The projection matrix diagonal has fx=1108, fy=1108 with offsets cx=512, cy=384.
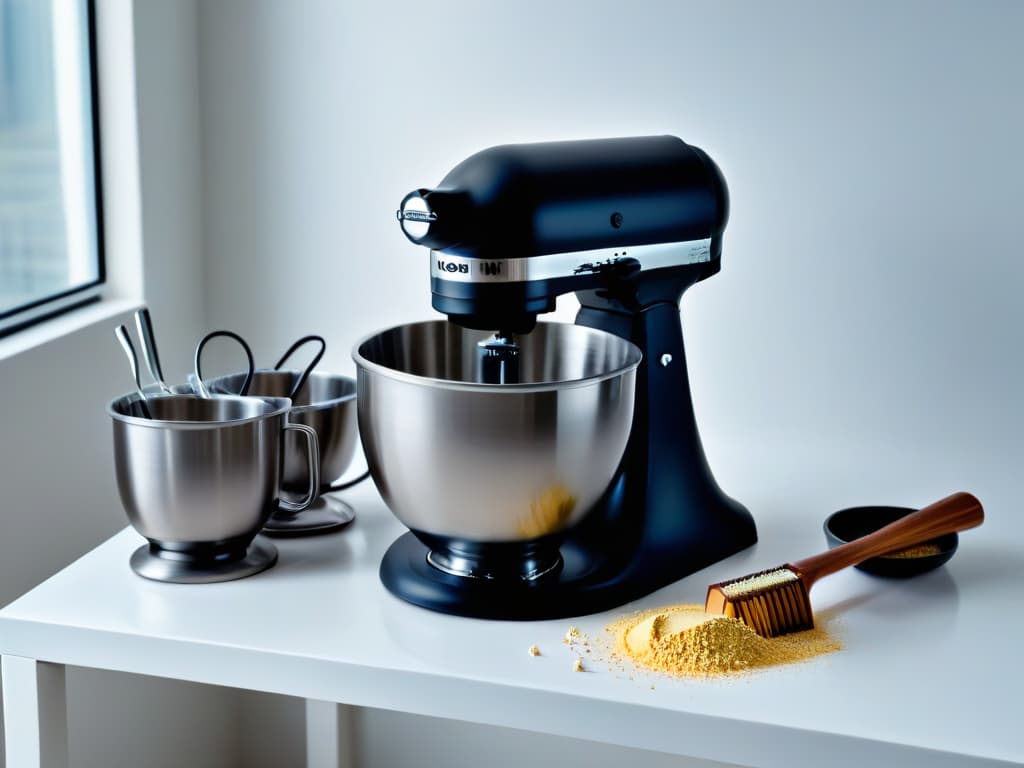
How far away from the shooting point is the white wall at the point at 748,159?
4.23 ft

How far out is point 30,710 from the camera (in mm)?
918

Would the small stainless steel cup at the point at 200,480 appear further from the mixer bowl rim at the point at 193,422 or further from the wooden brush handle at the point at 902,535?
the wooden brush handle at the point at 902,535

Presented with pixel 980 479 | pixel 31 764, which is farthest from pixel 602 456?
pixel 980 479

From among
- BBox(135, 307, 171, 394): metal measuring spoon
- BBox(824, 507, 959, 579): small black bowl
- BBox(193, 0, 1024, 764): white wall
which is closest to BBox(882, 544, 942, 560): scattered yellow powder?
BBox(824, 507, 959, 579): small black bowl

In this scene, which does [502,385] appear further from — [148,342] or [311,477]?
[148,342]

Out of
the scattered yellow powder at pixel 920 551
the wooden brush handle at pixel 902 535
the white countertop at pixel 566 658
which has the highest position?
the wooden brush handle at pixel 902 535

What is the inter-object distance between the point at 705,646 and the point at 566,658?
0.11m

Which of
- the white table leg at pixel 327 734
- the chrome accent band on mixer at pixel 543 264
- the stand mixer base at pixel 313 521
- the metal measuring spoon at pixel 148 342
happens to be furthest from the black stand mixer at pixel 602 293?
the white table leg at pixel 327 734

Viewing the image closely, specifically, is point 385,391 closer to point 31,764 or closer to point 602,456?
point 602,456

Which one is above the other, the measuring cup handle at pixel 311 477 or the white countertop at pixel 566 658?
the measuring cup handle at pixel 311 477

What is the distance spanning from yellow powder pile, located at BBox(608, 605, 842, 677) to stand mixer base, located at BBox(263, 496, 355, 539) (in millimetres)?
338

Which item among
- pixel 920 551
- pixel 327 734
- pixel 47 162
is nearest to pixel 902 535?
pixel 920 551

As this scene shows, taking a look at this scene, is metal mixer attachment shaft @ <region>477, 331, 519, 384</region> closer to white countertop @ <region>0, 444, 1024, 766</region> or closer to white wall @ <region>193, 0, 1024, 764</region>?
white countertop @ <region>0, 444, 1024, 766</region>

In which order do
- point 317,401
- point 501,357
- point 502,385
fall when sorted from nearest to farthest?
point 502,385 → point 501,357 → point 317,401
